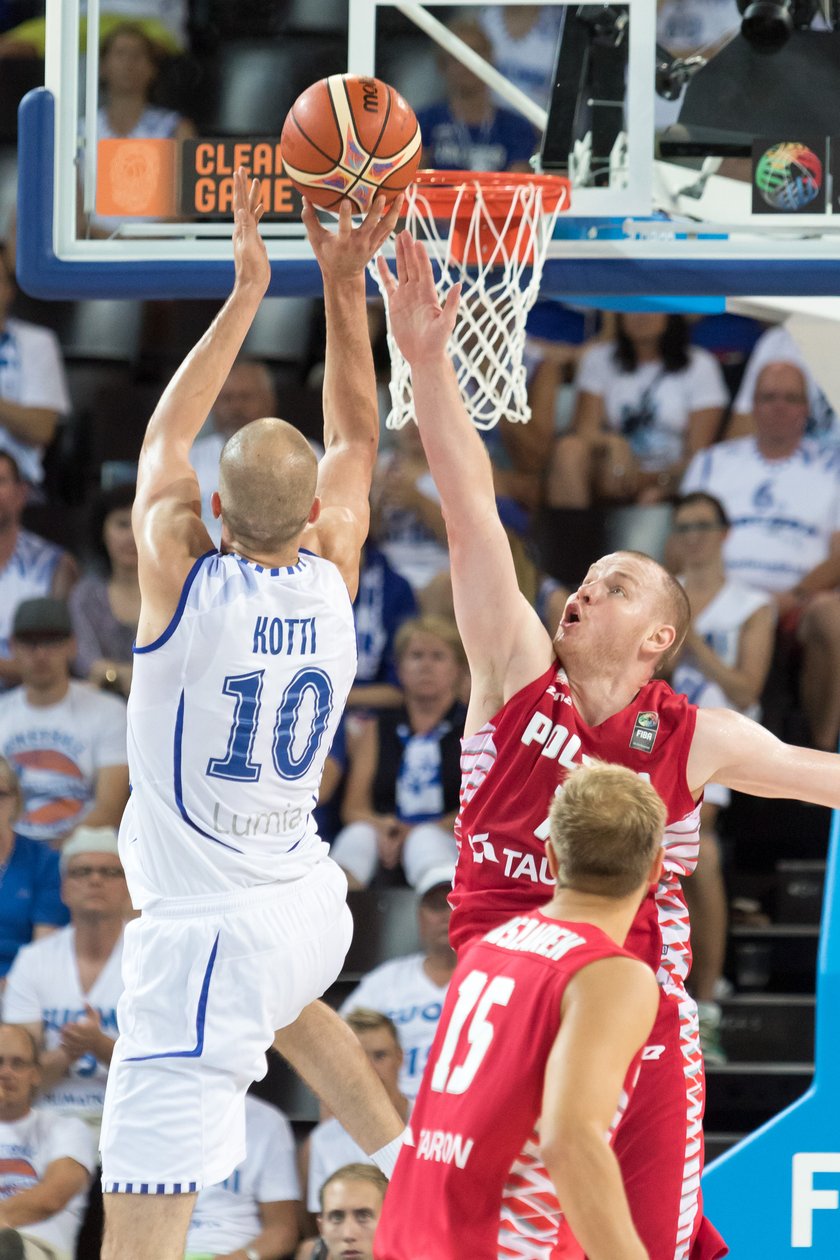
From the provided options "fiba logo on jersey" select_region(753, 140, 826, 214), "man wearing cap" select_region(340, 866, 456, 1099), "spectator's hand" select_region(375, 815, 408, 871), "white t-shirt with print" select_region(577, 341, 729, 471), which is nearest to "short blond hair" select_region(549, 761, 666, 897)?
"fiba logo on jersey" select_region(753, 140, 826, 214)

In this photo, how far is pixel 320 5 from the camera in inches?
386

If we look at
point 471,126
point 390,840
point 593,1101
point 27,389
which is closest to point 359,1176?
point 390,840

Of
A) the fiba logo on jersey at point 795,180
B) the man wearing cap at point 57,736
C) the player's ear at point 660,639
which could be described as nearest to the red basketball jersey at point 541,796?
the player's ear at point 660,639

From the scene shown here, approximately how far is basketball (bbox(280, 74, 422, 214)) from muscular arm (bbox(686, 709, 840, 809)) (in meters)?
1.70

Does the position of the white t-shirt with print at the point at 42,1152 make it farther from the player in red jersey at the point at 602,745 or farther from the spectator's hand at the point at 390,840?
the player in red jersey at the point at 602,745

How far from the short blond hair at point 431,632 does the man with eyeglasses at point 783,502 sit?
50.0 inches

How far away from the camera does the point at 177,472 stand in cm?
433

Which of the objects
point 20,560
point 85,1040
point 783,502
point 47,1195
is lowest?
point 47,1195

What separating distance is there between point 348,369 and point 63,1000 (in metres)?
3.30

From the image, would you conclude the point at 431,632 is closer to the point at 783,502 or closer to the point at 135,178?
the point at 783,502

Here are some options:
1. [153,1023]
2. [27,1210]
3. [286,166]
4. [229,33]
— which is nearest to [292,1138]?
[27,1210]

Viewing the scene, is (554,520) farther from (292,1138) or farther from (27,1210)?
(27,1210)

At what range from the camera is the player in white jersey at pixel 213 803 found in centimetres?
416

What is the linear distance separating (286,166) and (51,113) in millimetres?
942
